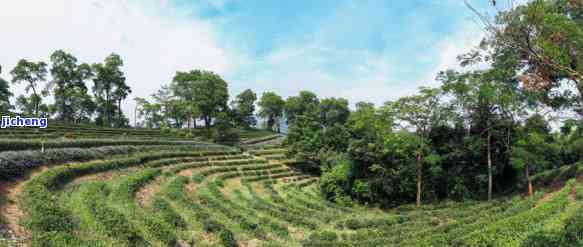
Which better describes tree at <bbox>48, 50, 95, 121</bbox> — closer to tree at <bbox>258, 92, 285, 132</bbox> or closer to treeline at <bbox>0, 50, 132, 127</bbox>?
treeline at <bbox>0, 50, 132, 127</bbox>

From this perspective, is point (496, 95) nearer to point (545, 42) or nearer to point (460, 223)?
Result: point (460, 223)

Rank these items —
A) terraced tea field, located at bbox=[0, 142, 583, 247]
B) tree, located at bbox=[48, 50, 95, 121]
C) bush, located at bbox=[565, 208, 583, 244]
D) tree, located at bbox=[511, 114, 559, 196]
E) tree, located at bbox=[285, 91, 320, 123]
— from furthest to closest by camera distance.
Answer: tree, located at bbox=[285, 91, 320, 123] < tree, located at bbox=[48, 50, 95, 121] < tree, located at bbox=[511, 114, 559, 196] < terraced tea field, located at bbox=[0, 142, 583, 247] < bush, located at bbox=[565, 208, 583, 244]

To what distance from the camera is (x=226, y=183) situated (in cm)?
2658

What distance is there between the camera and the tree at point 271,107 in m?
89.4

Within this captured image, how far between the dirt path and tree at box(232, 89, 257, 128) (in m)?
68.9

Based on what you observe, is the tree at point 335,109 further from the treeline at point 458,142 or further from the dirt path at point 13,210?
the dirt path at point 13,210

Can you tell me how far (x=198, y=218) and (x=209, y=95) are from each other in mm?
49419

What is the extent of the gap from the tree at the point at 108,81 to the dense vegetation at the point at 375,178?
10.6 metres

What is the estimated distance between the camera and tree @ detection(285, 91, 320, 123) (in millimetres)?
87988

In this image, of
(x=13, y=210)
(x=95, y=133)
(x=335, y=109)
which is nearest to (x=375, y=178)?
(x=13, y=210)

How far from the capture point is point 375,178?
1038 inches

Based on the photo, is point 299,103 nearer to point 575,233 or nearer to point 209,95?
point 209,95

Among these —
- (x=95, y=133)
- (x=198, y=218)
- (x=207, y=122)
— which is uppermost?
(x=207, y=122)

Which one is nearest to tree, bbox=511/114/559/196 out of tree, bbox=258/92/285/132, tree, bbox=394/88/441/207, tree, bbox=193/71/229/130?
→ tree, bbox=394/88/441/207
